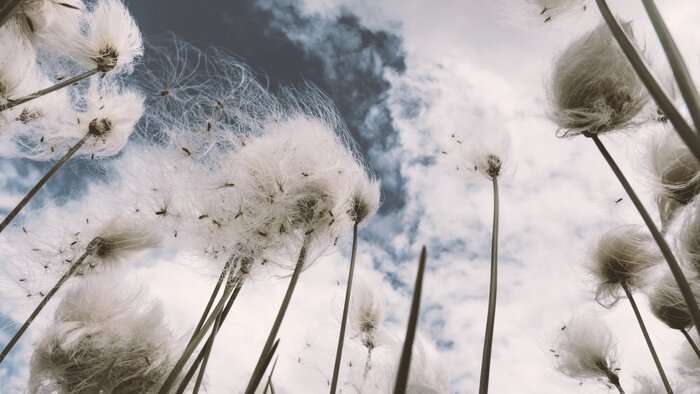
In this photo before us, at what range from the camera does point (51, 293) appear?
6.27 feet

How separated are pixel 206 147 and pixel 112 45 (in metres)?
1.57

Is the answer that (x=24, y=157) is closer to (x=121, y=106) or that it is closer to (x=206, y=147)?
(x=121, y=106)

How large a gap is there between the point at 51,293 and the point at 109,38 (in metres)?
1.60

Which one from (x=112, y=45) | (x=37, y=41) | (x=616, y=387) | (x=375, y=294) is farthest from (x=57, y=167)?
(x=616, y=387)

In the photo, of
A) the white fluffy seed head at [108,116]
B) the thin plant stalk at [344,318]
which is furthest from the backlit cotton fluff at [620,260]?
the white fluffy seed head at [108,116]

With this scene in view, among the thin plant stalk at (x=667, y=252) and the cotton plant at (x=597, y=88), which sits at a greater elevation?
the cotton plant at (x=597, y=88)

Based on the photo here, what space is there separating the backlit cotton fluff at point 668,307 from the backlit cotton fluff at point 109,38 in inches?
123

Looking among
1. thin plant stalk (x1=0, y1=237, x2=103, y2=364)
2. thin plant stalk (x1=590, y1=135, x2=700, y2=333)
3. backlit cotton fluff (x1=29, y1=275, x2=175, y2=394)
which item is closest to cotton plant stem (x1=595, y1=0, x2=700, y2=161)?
thin plant stalk (x1=590, y1=135, x2=700, y2=333)

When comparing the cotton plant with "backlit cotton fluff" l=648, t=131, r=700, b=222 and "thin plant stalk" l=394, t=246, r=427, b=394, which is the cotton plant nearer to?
"backlit cotton fluff" l=648, t=131, r=700, b=222

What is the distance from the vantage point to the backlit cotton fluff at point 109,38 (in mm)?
2602

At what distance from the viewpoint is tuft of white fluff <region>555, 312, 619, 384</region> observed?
8.68 ft

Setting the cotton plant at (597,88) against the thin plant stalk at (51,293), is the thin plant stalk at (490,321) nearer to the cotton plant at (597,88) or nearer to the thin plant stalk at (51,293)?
the cotton plant at (597,88)

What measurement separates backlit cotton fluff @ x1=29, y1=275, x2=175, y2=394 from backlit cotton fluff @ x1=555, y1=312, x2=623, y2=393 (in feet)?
7.70

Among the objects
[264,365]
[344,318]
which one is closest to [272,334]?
[264,365]
